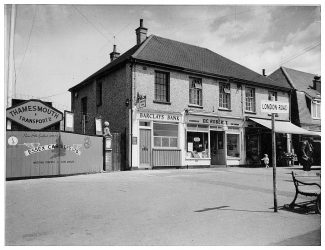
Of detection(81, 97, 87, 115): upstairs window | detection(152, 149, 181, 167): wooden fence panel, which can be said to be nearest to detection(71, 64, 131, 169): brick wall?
detection(81, 97, 87, 115): upstairs window

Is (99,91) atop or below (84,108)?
atop

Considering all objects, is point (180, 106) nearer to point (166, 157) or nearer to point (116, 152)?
point (166, 157)

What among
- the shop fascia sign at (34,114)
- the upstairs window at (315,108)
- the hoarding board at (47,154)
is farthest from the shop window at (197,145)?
the upstairs window at (315,108)

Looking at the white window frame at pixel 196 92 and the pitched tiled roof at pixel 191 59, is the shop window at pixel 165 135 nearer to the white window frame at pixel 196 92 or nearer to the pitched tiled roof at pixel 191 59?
the white window frame at pixel 196 92

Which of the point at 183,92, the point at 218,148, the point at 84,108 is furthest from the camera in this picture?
the point at 84,108

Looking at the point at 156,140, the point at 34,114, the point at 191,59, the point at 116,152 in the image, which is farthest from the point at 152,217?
the point at 191,59

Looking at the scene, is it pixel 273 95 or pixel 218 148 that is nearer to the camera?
pixel 218 148

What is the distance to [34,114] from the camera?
39.9 feet

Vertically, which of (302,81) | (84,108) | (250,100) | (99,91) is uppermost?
(302,81)

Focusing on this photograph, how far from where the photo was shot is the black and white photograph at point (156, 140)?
5664 mm

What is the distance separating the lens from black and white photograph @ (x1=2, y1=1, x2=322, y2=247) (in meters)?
5.66

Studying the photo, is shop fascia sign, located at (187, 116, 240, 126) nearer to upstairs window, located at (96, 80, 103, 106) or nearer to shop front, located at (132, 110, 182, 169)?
shop front, located at (132, 110, 182, 169)

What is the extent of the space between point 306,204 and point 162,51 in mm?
13378

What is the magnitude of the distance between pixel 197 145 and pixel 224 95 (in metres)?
3.93
